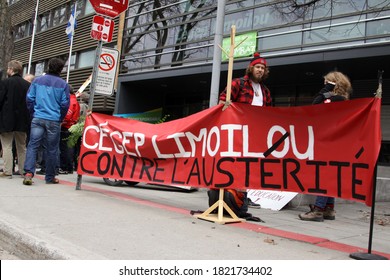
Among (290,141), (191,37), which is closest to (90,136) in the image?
(290,141)

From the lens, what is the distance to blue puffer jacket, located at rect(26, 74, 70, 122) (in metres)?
6.51

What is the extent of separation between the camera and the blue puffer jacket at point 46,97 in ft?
21.4

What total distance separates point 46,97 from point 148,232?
145 inches

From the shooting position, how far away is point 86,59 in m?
21.0

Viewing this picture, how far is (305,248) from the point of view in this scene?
3654 millimetres

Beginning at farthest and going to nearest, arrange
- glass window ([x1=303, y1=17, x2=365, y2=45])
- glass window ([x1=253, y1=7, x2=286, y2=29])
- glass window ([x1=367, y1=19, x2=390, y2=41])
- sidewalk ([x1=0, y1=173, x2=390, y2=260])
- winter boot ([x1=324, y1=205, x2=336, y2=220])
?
glass window ([x1=253, y1=7, x2=286, y2=29]) → glass window ([x1=303, y1=17, x2=365, y2=45]) → glass window ([x1=367, y1=19, x2=390, y2=41]) → winter boot ([x1=324, y1=205, x2=336, y2=220]) → sidewalk ([x1=0, y1=173, x2=390, y2=260])

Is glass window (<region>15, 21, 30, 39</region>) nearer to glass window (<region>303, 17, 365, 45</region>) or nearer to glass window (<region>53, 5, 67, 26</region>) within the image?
glass window (<region>53, 5, 67, 26</region>)

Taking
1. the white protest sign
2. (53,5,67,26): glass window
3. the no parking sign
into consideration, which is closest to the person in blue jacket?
the no parking sign

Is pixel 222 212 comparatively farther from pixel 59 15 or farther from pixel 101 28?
pixel 59 15

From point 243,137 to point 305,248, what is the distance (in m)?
1.42

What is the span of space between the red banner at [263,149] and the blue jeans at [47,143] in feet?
4.27

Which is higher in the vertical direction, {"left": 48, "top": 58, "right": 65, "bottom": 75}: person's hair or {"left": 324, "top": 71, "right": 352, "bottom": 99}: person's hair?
{"left": 48, "top": 58, "right": 65, "bottom": 75}: person's hair

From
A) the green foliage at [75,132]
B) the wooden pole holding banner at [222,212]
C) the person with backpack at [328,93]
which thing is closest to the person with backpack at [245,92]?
the wooden pole holding banner at [222,212]

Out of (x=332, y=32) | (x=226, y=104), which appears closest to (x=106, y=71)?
(x=226, y=104)
